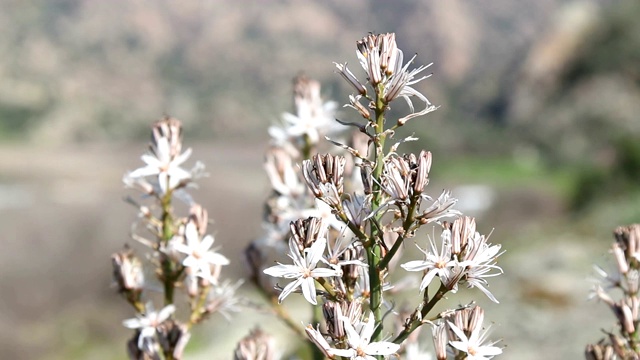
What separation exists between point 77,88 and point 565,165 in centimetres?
14589

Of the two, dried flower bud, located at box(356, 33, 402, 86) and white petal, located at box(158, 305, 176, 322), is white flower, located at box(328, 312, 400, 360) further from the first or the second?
white petal, located at box(158, 305, 176, 322)

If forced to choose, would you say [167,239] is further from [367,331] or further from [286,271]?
[367,331]

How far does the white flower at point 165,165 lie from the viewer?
80.0 inches

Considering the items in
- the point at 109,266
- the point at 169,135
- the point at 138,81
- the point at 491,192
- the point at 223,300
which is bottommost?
the point at 223,300

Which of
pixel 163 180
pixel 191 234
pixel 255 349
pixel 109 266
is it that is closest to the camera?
pixel 255 349

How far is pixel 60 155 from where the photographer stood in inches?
3762

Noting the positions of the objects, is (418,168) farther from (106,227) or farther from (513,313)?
(106,227)

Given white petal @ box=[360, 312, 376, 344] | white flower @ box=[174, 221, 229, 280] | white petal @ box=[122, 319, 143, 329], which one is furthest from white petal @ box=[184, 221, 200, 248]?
white petal @ box=[360, 312, 376, 344]

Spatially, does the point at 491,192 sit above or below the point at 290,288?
above

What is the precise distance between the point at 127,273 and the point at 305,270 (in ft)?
2.93

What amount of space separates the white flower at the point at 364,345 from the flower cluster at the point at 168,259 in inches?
21.2

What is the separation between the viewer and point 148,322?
201 cm

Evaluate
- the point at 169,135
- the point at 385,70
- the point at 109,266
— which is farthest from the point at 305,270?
the point at 109,266

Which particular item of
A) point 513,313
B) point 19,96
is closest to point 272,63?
point 19,96
